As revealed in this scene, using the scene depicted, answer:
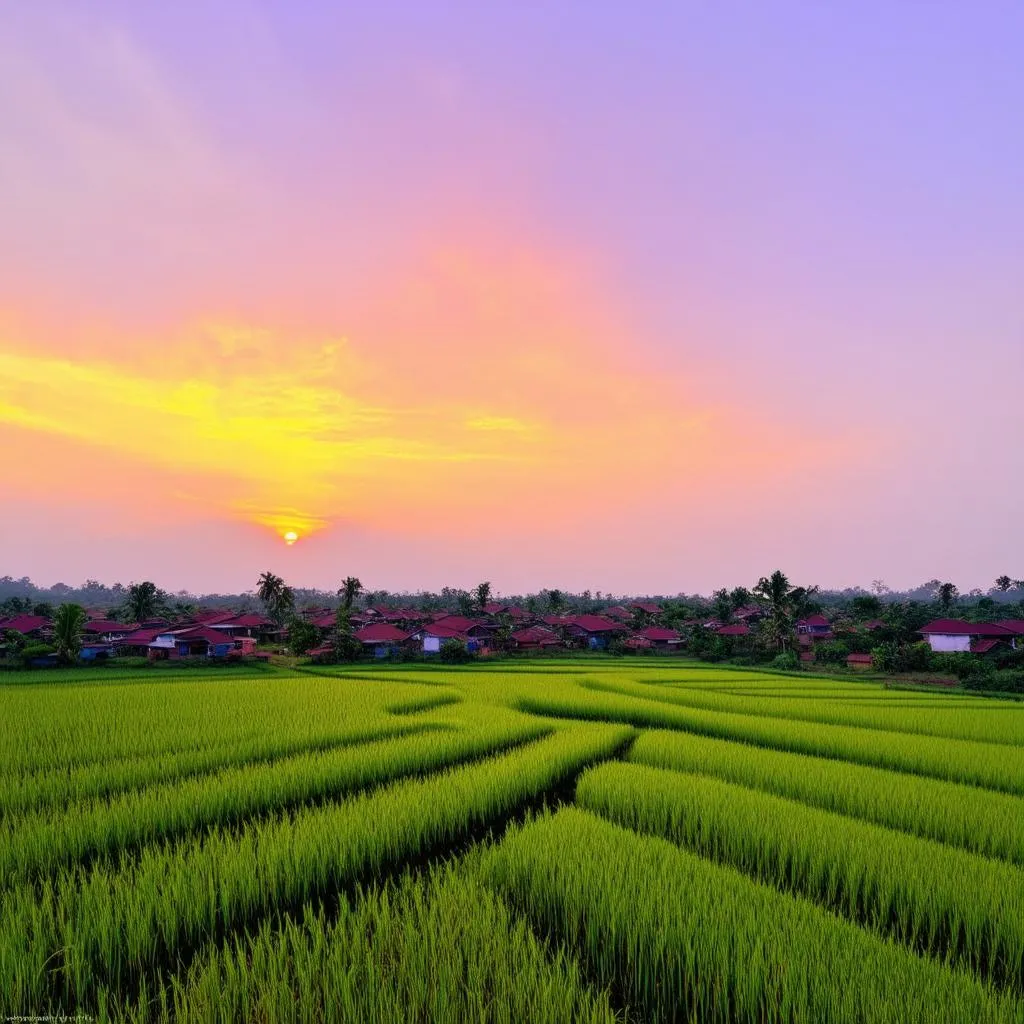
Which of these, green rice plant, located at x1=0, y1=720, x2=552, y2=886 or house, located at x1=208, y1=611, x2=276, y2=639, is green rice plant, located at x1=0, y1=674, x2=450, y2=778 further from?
house, located at x1=208, y1=611, x2=276, y2=639

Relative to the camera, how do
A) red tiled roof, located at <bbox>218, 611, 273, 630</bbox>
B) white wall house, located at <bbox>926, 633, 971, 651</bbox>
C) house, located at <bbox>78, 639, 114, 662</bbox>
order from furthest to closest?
1. red tiled roof, located at <bbox>218, 611, 273, 630</bbox>
2. white wall house, located at <bbox>926, 633, 971, 651</bbox>
3. house, located at <bbox>78, 639, 114, 662</bbox>

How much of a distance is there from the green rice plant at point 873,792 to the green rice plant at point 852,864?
79 centimetres

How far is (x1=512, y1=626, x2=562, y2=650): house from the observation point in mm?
45312

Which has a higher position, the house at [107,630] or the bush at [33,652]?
the bush at [33,652]

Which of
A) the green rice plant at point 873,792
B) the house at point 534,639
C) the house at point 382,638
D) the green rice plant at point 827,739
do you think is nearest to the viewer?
the green rice plant at point 873,792

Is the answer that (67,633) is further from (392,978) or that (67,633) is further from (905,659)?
(905,659)

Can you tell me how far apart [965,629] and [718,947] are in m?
56.6

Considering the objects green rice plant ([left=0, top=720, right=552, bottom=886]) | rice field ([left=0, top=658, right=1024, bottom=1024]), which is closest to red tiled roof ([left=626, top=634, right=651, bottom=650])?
rice field ([left=0, top=658, right=1024, bottom=1024])

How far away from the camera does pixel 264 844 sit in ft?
16.1

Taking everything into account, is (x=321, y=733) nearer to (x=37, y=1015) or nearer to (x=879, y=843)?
(x=37, y=1015)

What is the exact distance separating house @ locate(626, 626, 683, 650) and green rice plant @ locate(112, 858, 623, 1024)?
153 ft

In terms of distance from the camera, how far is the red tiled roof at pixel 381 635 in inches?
1682

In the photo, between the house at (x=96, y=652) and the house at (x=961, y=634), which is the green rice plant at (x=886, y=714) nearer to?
the house at (x=961, y=634)

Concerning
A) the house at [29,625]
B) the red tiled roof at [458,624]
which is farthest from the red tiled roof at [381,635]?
the house at [29,625]
